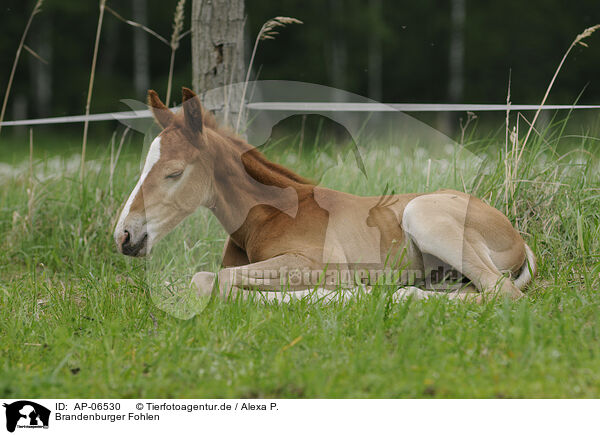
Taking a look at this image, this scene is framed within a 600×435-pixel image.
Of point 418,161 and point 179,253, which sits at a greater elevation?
point 418,161

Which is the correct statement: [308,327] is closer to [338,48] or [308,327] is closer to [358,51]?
[338,48]

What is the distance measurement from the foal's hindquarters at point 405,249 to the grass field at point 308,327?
7.7 inches

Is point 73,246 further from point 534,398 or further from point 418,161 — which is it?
point 534,398

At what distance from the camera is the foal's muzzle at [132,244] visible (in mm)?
3565

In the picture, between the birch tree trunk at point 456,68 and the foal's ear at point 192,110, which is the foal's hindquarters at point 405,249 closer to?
the foal's ear at point 192,110

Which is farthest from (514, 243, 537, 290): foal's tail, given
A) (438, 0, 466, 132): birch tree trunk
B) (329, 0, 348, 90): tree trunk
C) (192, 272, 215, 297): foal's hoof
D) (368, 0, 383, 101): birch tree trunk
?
(368, 0, 383, 101): birch tree trunk

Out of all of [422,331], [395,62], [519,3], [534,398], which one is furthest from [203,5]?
[519,3]

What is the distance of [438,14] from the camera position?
23250 millimetres

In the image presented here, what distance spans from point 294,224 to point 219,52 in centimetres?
213

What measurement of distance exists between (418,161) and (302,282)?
2.68 metres

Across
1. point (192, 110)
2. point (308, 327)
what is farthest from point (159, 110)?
point (308, 327)

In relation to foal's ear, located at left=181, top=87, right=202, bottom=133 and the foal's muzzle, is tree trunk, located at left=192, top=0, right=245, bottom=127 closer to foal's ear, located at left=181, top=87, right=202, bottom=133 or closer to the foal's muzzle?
foal's ear, located at left=181, top=87, right=202, bottom=133

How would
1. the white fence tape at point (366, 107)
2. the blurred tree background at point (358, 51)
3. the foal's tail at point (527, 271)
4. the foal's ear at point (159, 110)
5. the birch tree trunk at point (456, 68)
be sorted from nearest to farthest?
the foal's ear at point (159, 110), the foal's tail at point (527, 271), the white fence tape at point (366, 107), the birch tree trunk at point (456, 68), the blurred tree background at point (358, 51)

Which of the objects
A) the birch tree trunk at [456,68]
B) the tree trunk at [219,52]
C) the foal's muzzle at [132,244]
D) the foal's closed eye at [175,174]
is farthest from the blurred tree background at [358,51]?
the foal's muzzle at [132,244]
